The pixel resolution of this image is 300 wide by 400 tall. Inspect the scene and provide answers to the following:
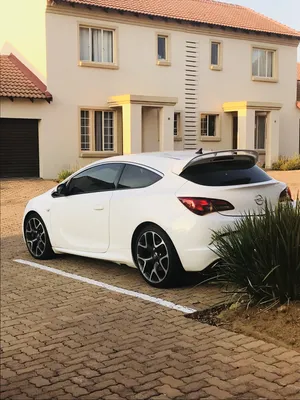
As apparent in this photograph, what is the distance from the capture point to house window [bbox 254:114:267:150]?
27.9 metres

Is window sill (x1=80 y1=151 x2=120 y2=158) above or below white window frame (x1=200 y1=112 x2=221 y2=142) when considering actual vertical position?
below

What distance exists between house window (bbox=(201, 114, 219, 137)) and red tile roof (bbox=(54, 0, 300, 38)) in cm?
425

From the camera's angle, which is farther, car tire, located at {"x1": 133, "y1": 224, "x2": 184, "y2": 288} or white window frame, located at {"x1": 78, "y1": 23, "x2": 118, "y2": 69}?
white window frame, located at {"x1": 78, "y1": 23, "x2": 118, "y2": 69}

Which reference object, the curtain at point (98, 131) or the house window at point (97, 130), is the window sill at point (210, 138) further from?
the curtain at point (98, 131)

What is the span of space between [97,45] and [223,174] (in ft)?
59.4

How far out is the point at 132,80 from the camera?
24172mm

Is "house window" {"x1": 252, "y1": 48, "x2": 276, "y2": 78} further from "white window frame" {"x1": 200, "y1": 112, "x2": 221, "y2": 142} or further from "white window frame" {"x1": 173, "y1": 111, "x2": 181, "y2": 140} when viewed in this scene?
"white window frame" {"x1": 173, "y1": 111, "x2": 181, "y2": 140}

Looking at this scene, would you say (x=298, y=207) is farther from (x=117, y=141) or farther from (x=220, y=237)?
(x=117, y=141)

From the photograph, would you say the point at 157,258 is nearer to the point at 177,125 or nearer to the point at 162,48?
the point at 177,125

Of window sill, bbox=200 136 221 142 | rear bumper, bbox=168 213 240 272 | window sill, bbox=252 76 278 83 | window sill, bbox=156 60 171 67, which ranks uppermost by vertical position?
window sill, bbox=156 60 171 67

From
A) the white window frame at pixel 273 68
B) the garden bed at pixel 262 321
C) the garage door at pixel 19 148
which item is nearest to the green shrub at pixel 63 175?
the garage door at pixel 19 148

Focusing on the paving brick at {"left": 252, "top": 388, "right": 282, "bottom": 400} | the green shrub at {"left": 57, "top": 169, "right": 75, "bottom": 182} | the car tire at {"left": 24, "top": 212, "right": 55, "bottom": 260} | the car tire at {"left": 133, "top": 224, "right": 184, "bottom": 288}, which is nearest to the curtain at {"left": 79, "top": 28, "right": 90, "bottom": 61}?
the green shrub at {"left": 57, "top": 169, "right": 75, "bottom": 182}

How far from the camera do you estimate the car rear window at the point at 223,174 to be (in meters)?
6.55

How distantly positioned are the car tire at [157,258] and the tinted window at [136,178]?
2.05ft
